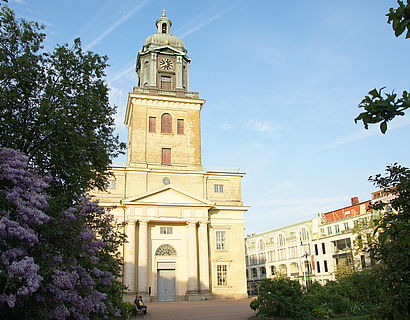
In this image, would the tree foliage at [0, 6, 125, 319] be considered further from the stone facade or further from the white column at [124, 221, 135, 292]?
the stone facade

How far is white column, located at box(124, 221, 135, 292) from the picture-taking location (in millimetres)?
36125

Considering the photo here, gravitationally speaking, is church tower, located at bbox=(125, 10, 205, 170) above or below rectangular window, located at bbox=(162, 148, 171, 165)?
above

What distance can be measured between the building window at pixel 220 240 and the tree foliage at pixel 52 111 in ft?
91.5

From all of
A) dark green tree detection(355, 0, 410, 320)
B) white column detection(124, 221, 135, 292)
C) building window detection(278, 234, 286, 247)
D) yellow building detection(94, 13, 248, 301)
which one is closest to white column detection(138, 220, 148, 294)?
yellow building detection(94, 13, 248, 301)

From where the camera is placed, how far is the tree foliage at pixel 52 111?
12445mm

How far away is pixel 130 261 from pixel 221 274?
9.33 metres

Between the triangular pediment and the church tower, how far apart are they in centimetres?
365

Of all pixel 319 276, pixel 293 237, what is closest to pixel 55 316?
pixel 319 276

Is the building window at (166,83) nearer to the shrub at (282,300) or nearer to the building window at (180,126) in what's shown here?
the building window at (180,126)

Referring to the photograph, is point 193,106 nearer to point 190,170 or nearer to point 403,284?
point 190,170

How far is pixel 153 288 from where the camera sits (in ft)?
122

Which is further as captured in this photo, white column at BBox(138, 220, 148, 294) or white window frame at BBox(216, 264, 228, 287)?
white window frame at BBox(216, 264, 228, 287)

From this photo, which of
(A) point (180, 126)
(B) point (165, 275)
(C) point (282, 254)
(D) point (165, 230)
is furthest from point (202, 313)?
(C) point (282, 254)

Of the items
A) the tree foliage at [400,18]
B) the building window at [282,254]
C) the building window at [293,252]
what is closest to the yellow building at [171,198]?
the building window at [293,252]
